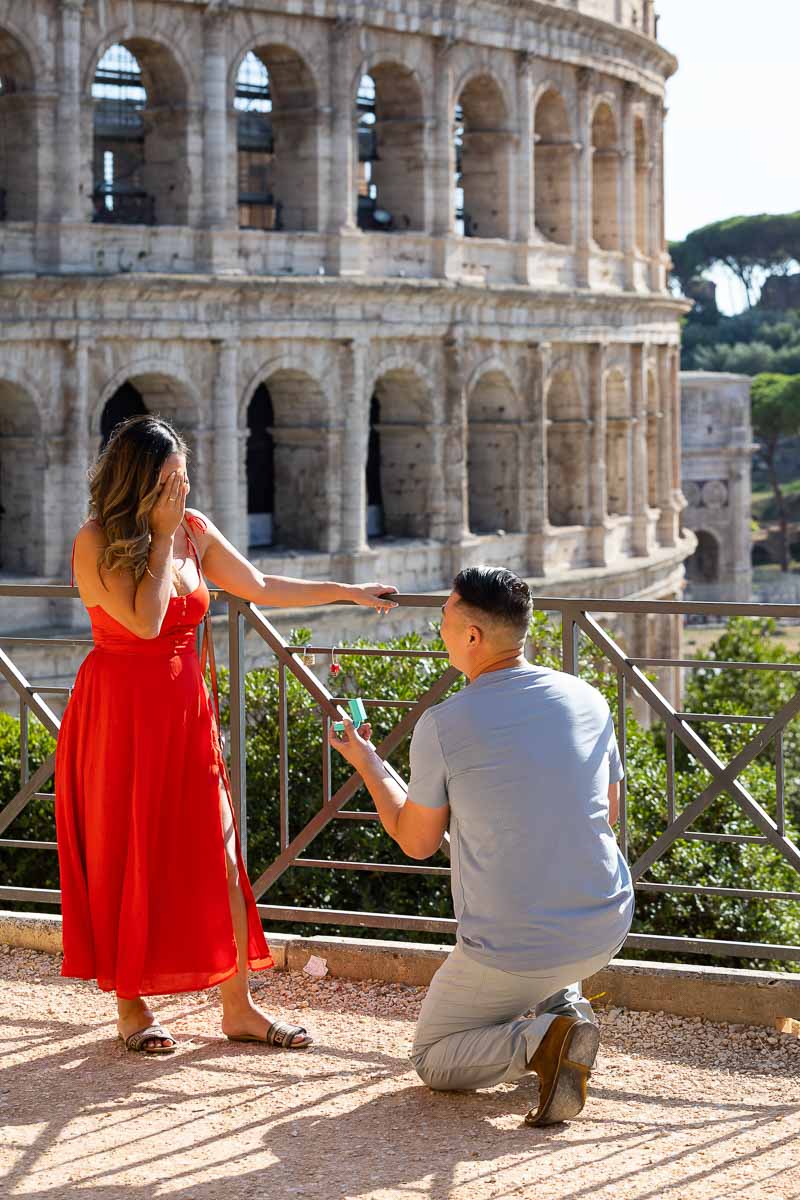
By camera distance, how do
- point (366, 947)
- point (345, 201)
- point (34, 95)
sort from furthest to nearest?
point (345, 201), point (34, 95), point (366, 947)

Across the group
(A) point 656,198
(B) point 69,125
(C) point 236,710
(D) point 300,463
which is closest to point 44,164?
(B) point 69,125

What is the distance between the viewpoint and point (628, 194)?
112 ft

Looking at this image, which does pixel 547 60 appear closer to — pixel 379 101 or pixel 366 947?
pixel 379 101

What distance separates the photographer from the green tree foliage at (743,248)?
91.9 m

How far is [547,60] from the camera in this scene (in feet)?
101

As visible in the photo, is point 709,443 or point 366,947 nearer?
point 366,947

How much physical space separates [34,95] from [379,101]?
627 centimetres

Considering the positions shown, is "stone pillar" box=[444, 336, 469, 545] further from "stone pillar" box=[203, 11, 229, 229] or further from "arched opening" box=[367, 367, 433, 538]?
"stone pillar" box=[203, 11, 229, 229]

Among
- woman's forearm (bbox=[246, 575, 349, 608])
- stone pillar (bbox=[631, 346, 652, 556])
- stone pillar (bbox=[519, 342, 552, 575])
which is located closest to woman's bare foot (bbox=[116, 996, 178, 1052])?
woman's forearm (bbox=[246, 575, 349, 608])

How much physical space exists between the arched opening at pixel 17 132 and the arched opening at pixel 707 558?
35.0 m

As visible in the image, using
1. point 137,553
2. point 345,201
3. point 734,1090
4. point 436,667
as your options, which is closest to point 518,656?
point 137,553

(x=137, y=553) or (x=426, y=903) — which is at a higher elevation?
(x=137, y=553)

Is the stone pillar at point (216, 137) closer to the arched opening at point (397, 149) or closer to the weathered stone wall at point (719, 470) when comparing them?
the arched opening at point (397, 149)

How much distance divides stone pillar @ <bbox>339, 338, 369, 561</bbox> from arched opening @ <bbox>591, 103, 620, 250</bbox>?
7.92 m
